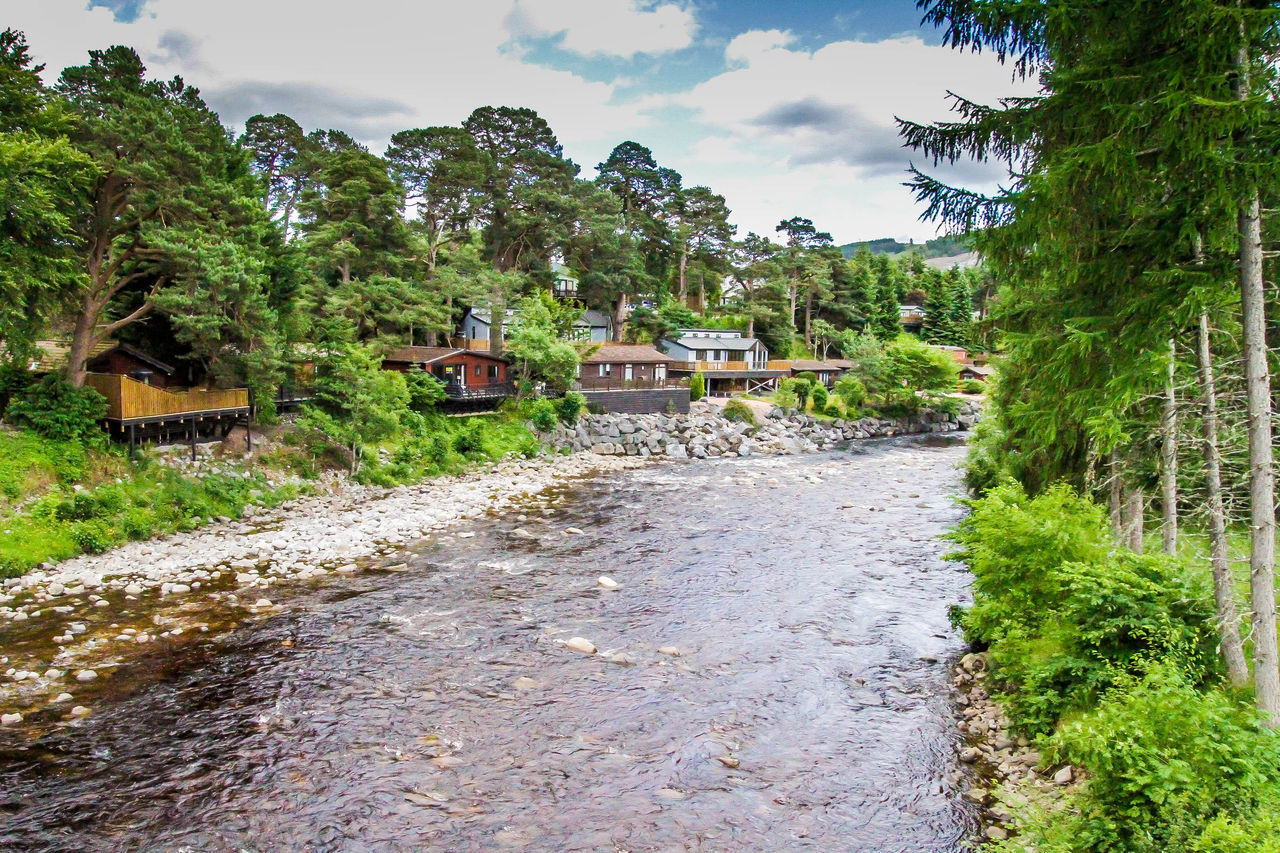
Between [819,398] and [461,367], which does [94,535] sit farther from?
[819,398]

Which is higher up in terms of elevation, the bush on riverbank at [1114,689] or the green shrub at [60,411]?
the green shrub at [60,411]

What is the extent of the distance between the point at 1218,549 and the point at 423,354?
39.0 m

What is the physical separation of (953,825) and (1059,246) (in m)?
7.48

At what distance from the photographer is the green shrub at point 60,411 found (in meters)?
20.5

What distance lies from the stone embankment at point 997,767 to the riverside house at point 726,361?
151 feet

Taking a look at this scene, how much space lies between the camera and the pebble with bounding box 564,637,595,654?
46.8 feet

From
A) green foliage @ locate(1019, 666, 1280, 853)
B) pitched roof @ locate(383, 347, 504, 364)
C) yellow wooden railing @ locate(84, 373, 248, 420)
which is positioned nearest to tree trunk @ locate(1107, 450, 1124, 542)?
green foliage @ locate(1019, 666, 1280, 853)

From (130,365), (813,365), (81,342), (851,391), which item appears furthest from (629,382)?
(81,342)

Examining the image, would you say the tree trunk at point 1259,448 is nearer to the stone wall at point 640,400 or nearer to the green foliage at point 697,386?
the stone wall at point 640,400

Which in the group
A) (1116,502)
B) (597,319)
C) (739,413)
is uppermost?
(597,319)

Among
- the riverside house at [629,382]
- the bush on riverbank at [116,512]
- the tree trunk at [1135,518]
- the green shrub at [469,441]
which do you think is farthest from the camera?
the riverside house at [629,382]

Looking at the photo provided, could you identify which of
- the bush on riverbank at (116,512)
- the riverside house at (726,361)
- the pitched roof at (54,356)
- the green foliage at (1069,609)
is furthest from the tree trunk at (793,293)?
the green foliage at (1069,609)

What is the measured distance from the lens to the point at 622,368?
51406mm

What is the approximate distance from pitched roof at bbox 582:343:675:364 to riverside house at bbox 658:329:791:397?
4.42m
